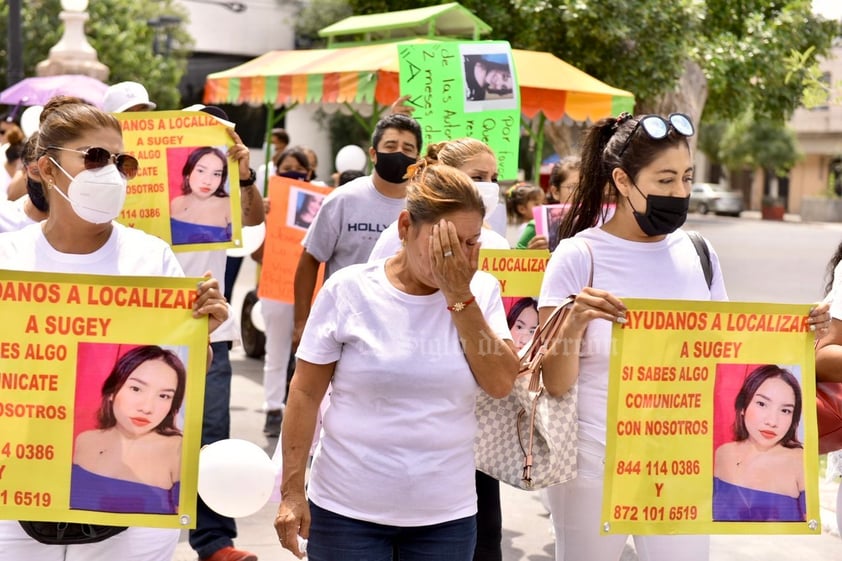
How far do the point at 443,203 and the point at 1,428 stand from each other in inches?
51.0

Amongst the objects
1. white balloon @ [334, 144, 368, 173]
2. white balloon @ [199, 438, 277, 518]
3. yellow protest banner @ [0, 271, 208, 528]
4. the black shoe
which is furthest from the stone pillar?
yellow protest banner @ [0, 271, 208, 528]

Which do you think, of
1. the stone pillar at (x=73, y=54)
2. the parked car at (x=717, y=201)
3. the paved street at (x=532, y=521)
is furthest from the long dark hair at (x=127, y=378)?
the parked car at (x=717, y=201)

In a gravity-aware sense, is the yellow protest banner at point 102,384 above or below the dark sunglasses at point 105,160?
below

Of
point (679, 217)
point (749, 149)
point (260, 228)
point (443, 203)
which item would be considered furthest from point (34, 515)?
point (749, 149)

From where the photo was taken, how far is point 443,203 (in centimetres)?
304

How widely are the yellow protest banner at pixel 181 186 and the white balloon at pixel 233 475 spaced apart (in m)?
1.37

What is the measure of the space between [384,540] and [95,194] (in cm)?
120

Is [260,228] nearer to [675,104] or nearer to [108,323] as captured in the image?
[108,323]

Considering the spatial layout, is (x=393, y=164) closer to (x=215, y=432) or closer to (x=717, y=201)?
(x=215, y=432)

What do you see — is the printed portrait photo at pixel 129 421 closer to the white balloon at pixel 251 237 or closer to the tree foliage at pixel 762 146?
the white balloon at pixel 251 237

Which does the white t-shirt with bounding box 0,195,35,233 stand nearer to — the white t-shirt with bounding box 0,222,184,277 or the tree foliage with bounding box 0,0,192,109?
the white t-shirt with bounding box 0,222,184,277

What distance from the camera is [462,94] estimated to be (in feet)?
22.3

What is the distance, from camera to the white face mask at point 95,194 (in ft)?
10.8

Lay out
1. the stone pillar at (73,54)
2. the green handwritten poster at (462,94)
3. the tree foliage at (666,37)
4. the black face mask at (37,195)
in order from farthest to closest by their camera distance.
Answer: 1. the tree foliage at (666,37)
2. the stone pillar at (73,54)
3. the green handwritten poster at (462,94)
4. the black face mask at (37,195)
